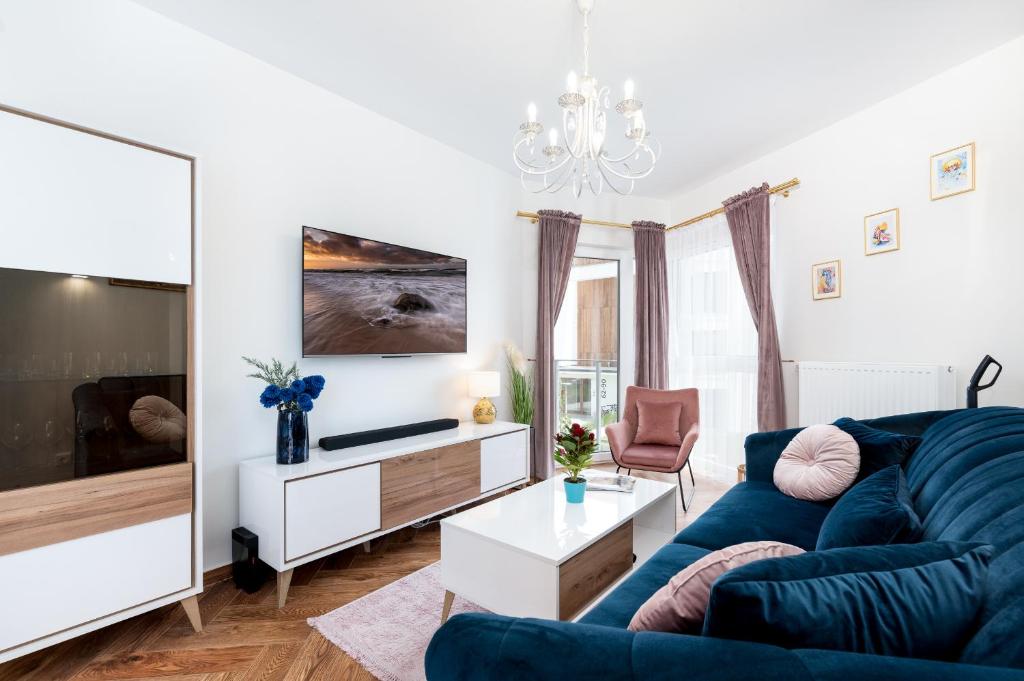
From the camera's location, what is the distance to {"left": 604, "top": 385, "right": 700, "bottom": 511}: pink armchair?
3.40 m

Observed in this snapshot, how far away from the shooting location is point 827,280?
345 cm

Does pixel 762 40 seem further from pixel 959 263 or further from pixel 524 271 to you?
pixel 524 271

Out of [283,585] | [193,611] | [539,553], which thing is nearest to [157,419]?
[193,611]

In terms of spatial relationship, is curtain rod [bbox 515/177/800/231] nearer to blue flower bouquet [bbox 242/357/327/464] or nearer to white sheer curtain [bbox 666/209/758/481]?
white sheer curtain [bbox 666/209/758/481]

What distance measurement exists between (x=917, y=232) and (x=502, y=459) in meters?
3.03

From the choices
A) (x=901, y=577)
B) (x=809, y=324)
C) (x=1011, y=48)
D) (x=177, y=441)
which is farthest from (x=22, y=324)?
(x=1011, y=48)

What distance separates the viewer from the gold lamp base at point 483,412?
12.0 ft

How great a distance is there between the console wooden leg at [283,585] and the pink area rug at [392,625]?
0.23 metres

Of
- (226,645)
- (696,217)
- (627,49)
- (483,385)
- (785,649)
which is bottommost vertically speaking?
(226,645)

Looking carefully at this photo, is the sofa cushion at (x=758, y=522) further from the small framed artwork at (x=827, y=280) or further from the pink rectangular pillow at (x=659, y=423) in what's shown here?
the small framed artwork at (x=827, y=280)

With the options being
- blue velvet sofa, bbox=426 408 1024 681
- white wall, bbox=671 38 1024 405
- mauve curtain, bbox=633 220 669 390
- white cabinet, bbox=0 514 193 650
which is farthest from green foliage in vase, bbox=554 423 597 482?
mauve curtain, bbox=633 220 669 390

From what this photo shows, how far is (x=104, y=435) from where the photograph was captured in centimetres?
182

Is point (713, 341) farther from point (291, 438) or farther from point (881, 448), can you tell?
point (291, 438)

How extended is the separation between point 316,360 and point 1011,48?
4179 mm
